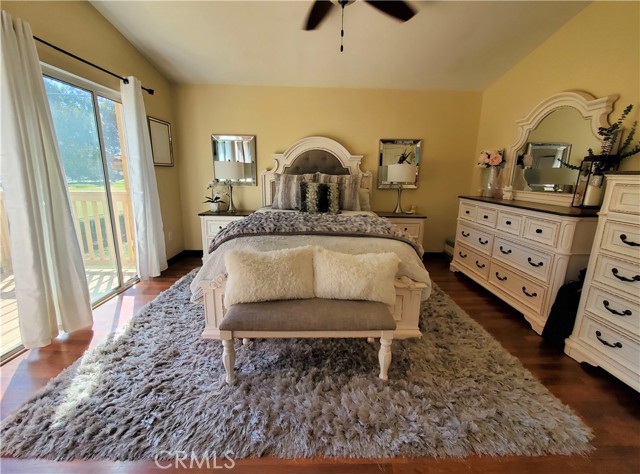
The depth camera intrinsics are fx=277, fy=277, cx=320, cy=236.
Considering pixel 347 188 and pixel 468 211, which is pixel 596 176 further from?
pixel 347 188

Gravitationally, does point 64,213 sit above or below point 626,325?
above

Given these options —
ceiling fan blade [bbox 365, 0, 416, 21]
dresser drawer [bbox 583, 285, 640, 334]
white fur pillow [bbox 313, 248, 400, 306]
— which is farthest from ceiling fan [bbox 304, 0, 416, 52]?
dresser drawer [bbox 583, 285, 640, 334]

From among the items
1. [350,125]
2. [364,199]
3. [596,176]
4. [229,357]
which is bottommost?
[229,357]

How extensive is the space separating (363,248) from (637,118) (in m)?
2.27

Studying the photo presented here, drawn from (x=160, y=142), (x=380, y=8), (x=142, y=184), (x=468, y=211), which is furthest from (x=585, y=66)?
(x=160, y=142)

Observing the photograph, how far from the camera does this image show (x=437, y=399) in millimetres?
1512

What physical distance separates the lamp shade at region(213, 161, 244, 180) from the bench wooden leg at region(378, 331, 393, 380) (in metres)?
2.86

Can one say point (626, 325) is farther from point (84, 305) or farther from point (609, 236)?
point (84, 305)

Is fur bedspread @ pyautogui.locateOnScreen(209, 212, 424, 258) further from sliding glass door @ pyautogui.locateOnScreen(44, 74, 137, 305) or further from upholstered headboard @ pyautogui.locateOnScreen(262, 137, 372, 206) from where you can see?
upholstered headboard @ pyautogui.locateOnScreen(262, 137, 372, 206)

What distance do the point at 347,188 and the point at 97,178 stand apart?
2.59 m

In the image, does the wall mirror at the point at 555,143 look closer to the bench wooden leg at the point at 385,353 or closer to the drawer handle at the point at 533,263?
the drawer handle at the point at 533,263

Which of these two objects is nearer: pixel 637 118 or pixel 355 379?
pixel 355 379

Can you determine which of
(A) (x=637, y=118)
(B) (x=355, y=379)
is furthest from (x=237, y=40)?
(A) (x=637, y=118)

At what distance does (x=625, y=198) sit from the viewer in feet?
5.29
